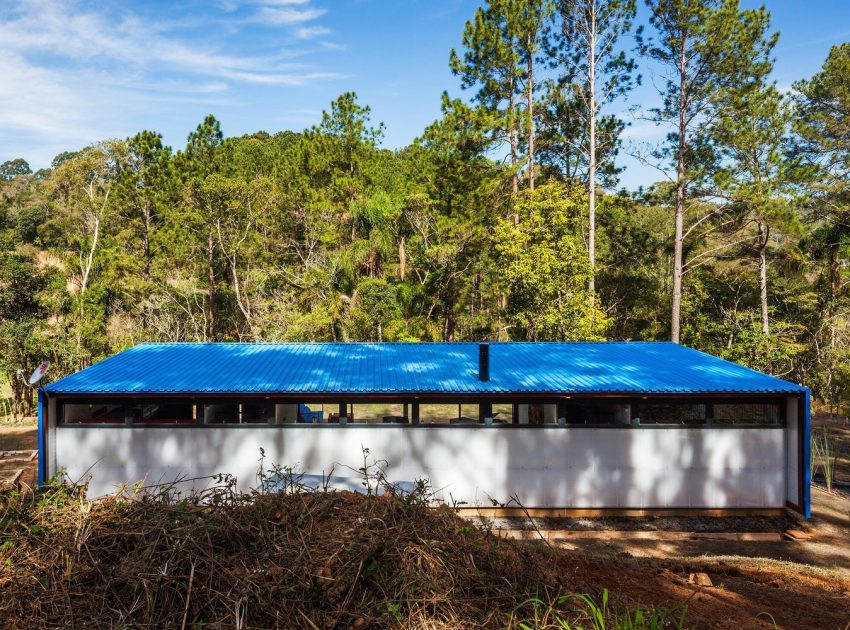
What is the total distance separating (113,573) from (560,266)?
15.6 m

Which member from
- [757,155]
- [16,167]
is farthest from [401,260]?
[16,167]

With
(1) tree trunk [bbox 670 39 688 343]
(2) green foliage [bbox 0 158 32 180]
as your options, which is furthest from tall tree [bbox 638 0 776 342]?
(2) green foliage [bbox 0 158 32 180]

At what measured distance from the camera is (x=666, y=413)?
9.62 metres

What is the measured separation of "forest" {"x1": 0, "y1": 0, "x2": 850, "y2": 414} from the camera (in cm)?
1875

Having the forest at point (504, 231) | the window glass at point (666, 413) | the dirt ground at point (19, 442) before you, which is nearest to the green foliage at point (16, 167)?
the forest at point (504, 231)

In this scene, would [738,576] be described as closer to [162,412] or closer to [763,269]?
[162,412]

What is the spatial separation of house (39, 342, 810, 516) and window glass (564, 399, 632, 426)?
25 mm

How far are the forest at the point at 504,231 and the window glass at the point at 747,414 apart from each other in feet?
25.6

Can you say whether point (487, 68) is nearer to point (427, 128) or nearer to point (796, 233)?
point (427, 128)

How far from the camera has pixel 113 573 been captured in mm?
3525

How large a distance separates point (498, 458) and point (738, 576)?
13.8 feet

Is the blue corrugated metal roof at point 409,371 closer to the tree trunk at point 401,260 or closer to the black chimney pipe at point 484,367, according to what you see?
the black chimney pipe at point 484,367

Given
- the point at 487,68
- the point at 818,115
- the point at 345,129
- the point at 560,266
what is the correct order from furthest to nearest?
1. the point at 345,129
2. the point at 487,68
3. the point at 818,115
4. the point at 560,266

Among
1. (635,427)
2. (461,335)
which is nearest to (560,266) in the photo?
(461,335)
